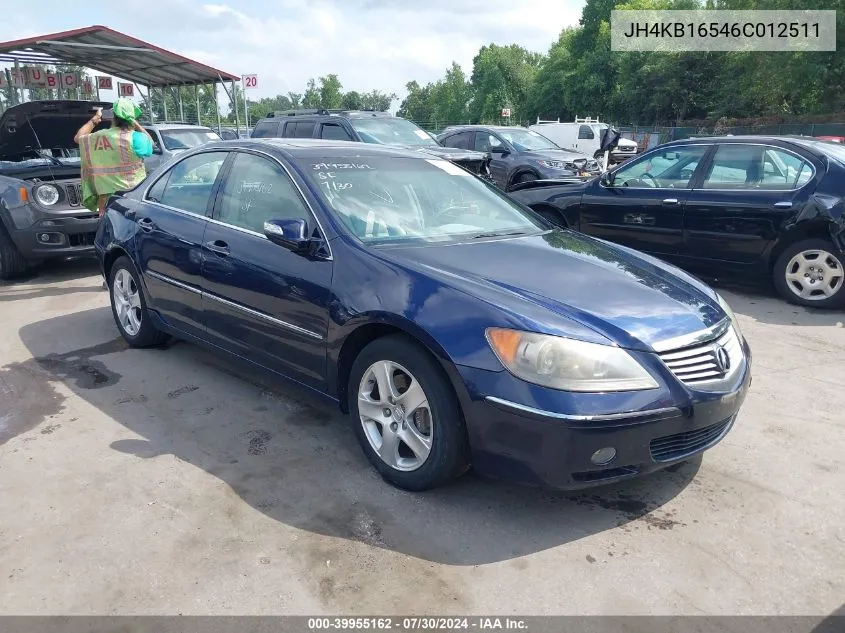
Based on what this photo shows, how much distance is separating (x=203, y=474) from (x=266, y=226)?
127 cm

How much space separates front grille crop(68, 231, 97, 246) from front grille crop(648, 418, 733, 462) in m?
6.70

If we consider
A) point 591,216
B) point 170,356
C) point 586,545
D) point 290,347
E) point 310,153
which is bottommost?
point 586,545

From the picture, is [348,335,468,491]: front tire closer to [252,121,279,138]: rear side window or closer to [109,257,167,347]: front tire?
[109,257,167,347]: front tire

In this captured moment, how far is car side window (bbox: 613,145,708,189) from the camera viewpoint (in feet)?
22.8

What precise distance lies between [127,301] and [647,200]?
5151mm

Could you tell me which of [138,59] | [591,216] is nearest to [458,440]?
[591,216]

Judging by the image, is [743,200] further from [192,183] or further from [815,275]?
[192,183]

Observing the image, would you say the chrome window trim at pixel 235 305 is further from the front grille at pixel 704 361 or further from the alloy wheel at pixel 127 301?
the front grille at pixel 704 361

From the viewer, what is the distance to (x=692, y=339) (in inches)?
115

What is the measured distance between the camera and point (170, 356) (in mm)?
5027

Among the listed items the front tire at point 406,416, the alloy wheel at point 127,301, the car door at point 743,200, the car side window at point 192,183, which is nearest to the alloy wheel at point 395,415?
the front tire at point 406,416

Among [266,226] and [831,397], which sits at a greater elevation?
[266,226]

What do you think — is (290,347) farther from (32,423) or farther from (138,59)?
(138,59)

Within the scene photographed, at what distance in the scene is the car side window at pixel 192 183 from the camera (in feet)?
14.3
